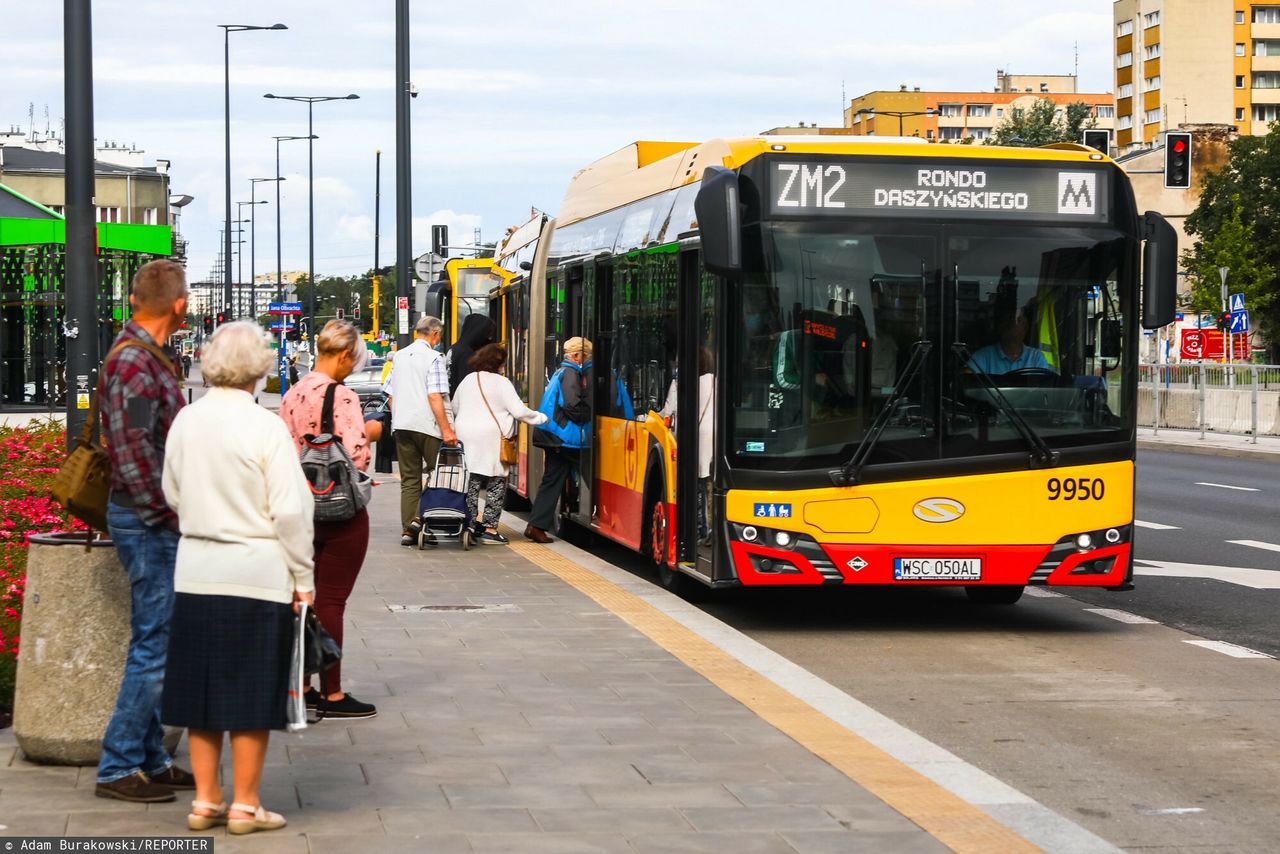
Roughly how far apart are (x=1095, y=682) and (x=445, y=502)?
A: 21.3 feet

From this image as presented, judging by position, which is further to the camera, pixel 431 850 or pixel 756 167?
pixel 756 167

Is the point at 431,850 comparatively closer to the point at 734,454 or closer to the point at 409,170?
the point at 734,454

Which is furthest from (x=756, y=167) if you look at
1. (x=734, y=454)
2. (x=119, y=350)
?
(x=119, y=350)

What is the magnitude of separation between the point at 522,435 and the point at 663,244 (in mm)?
6645

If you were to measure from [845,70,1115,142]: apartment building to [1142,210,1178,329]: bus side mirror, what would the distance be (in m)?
155

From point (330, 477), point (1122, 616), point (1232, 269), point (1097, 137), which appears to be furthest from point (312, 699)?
point (1232, 269)

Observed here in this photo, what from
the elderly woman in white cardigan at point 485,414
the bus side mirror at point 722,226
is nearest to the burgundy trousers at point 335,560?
the bus side mirror at point 722,226

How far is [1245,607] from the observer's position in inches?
508

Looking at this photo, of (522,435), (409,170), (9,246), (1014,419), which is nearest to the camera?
(1014,419)

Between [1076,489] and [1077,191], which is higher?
[1077,191]

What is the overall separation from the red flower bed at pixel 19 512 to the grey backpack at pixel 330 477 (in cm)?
103

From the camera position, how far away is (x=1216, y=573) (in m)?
14.9

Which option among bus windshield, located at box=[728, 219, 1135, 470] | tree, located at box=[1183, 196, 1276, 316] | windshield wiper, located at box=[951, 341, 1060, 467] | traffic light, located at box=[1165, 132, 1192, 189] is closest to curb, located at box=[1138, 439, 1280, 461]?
traffic light, located at box=[1165, 132, 1192, 189]

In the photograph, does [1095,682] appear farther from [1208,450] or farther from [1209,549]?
[1208,450]
